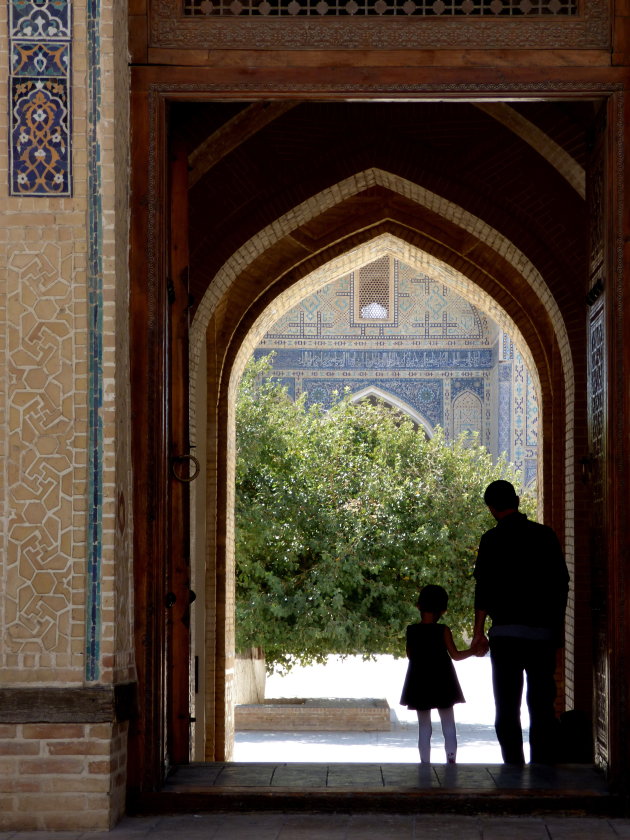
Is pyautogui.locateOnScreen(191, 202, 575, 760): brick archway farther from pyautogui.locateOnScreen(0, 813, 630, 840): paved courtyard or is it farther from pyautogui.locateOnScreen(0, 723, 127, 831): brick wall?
pyautogui.locateOnScreen(0, 723, 127, 831): brick wall

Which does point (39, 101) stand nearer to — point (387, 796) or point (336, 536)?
point (387, 796)

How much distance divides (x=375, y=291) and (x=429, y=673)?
59.1 ft

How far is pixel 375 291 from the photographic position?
75.3ft

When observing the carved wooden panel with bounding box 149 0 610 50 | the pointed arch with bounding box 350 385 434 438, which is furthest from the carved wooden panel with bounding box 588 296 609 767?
the pointed arch with bounding box 350 385 434 438

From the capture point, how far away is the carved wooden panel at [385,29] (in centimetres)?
454

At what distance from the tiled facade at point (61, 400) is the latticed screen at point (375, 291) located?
1862 centimetres

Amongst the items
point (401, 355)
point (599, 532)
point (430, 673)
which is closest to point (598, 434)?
point (599, 532)

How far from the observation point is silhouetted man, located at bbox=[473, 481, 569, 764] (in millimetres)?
4887

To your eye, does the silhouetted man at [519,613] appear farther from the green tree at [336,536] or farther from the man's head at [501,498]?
the green tree at [336,536]

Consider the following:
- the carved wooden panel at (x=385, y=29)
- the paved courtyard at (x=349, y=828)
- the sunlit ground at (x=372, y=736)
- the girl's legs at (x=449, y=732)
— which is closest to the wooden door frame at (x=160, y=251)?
the carved wooden panel at (x=385, y=29)

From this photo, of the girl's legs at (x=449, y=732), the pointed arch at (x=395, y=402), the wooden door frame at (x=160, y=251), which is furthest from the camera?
the pointed arch at (x=395, y=402)

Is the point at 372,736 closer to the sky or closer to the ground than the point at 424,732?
closer to the ground

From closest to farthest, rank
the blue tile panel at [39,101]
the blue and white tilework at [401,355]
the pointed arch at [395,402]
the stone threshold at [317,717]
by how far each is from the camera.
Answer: the blue tile panel at [39,101] < the stone threshold at [317,717] < the pointed arch at [395,402] < the blue and white tilework at [401,355]

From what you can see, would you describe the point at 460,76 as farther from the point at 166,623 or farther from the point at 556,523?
the point at 556,523
